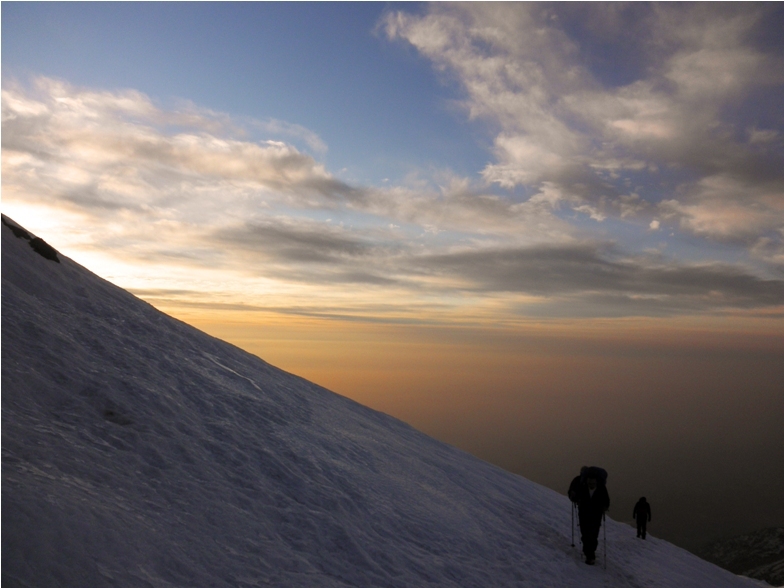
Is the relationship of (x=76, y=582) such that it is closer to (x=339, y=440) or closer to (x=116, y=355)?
(x=116, y=355)

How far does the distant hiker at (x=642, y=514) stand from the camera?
21.8m

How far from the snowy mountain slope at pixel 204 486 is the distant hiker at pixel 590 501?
2.24 ft

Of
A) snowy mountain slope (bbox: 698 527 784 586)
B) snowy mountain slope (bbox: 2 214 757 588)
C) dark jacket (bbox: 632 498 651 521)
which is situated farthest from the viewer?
snowy mountain slope (bbox: 698 527 784 586)

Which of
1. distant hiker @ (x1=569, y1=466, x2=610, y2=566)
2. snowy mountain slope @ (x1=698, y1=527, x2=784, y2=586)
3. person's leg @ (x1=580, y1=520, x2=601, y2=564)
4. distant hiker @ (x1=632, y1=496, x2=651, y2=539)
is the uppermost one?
distant hiker @ (x1=569, y1=466, x2=610, y2=566)

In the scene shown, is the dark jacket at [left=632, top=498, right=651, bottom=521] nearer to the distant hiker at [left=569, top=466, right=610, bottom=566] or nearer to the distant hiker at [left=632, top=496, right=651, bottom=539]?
the distant hiker at [left=632, top=496, right=651, bottom=539]

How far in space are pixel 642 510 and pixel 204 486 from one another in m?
21.5

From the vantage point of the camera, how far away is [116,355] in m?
13.5

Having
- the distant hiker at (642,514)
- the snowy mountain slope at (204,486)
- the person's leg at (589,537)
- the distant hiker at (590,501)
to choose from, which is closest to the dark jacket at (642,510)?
the distant hiker at (642,514)

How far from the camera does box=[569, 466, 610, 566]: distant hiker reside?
13.4m

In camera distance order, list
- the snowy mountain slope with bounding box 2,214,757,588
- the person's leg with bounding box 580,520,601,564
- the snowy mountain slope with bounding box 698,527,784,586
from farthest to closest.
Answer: the snowy mountain slope with bounding box 698,527,784,586, the person's leg with bounding box 580,520,601,564, the snowy mountain slope with bounding box 2,214,757,588

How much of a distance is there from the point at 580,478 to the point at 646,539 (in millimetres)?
9142

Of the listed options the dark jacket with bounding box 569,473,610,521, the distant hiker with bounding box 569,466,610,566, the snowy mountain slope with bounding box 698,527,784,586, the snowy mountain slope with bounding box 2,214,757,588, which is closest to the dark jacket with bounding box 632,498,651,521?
the snowy mountain slope with bounding box 2,214,757,588

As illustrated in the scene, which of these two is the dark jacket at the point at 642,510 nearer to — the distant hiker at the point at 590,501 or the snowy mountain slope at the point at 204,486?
the snowy mountain slope at the point at 204,486

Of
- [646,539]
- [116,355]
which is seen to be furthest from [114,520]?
[646,539]
